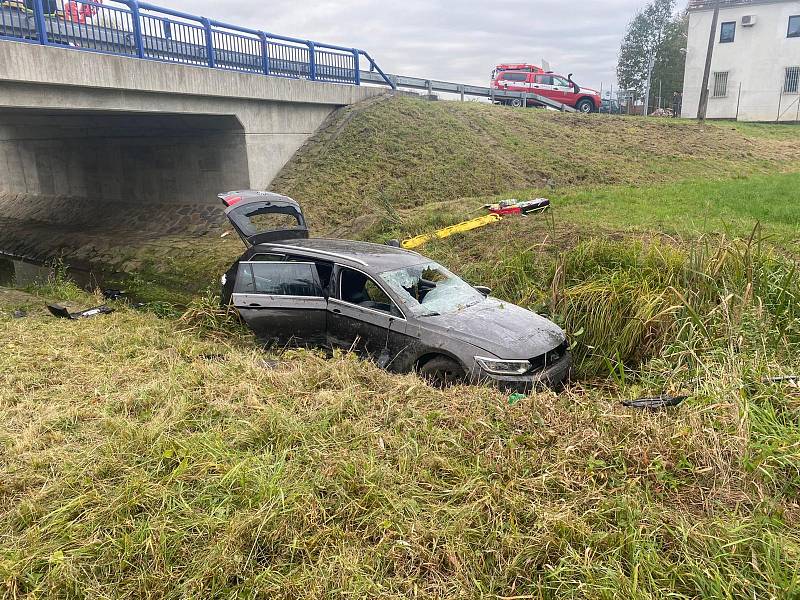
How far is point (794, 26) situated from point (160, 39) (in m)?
35.3

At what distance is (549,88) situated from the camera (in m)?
26.7

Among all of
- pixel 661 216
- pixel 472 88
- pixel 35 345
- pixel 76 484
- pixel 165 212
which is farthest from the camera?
pixel 472 88

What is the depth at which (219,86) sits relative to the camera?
1441cm

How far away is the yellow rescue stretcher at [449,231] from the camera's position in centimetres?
1187

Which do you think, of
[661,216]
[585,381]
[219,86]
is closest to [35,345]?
[585,381]

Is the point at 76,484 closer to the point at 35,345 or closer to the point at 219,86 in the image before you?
the point at 35,345

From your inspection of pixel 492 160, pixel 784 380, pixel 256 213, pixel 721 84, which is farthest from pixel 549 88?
pixel 784 380

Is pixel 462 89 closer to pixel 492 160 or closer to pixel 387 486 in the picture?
pixel 492 160

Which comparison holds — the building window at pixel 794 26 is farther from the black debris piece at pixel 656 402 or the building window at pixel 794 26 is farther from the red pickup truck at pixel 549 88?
the black debris piece at pixel 656 402

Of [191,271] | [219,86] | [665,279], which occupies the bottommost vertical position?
[191,271]

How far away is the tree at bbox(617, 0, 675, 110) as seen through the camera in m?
53.4

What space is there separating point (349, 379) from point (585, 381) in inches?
130

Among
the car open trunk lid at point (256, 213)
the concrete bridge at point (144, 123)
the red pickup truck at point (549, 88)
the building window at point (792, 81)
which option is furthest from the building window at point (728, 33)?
the car open trunk lid at point (256, 213)

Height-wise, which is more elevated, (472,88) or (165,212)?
(472,88)
